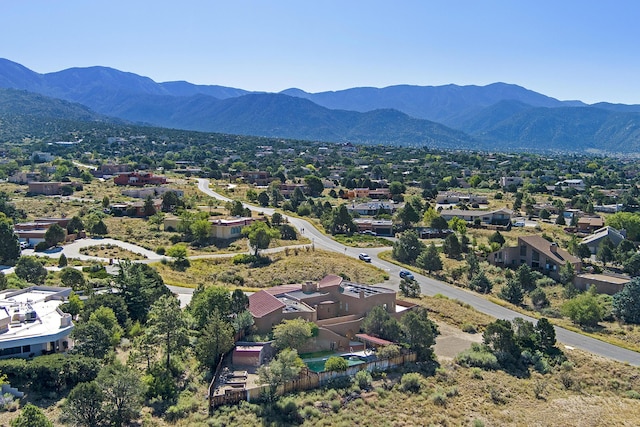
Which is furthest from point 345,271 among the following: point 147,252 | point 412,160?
point 412,160

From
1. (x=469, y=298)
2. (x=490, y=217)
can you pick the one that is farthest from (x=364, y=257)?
(x=490, y=217)

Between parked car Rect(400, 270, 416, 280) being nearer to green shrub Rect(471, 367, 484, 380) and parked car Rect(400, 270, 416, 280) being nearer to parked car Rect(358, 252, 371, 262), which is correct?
parked car Rect(358, 252, 371, 262)

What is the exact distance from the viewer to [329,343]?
3006 cm

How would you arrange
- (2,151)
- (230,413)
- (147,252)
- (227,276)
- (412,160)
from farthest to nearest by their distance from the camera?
(412,160)
(2,151)
(147,252)
(227,276)
(230,413)

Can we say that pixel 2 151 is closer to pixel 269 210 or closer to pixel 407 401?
pixel 269 210

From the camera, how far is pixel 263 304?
31.9 m

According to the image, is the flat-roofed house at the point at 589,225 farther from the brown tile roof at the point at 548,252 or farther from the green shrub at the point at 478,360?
the green shrub at the point at 478,360

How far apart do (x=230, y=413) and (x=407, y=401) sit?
7.55 metres

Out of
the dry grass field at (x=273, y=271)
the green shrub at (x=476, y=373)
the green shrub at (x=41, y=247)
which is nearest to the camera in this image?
the green shrub at (x=476, y=373)

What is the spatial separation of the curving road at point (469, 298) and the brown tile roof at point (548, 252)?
10.8 m

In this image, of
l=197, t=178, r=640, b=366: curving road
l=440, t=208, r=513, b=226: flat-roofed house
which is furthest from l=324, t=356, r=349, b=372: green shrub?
l=440, t=208, r=513, b=226: flat-roofed house

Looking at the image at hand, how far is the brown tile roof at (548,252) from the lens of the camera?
164 feet

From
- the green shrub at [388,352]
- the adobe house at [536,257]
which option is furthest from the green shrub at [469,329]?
the adobe house at [536,257]

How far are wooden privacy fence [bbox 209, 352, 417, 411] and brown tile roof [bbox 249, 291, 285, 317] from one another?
5549mm
